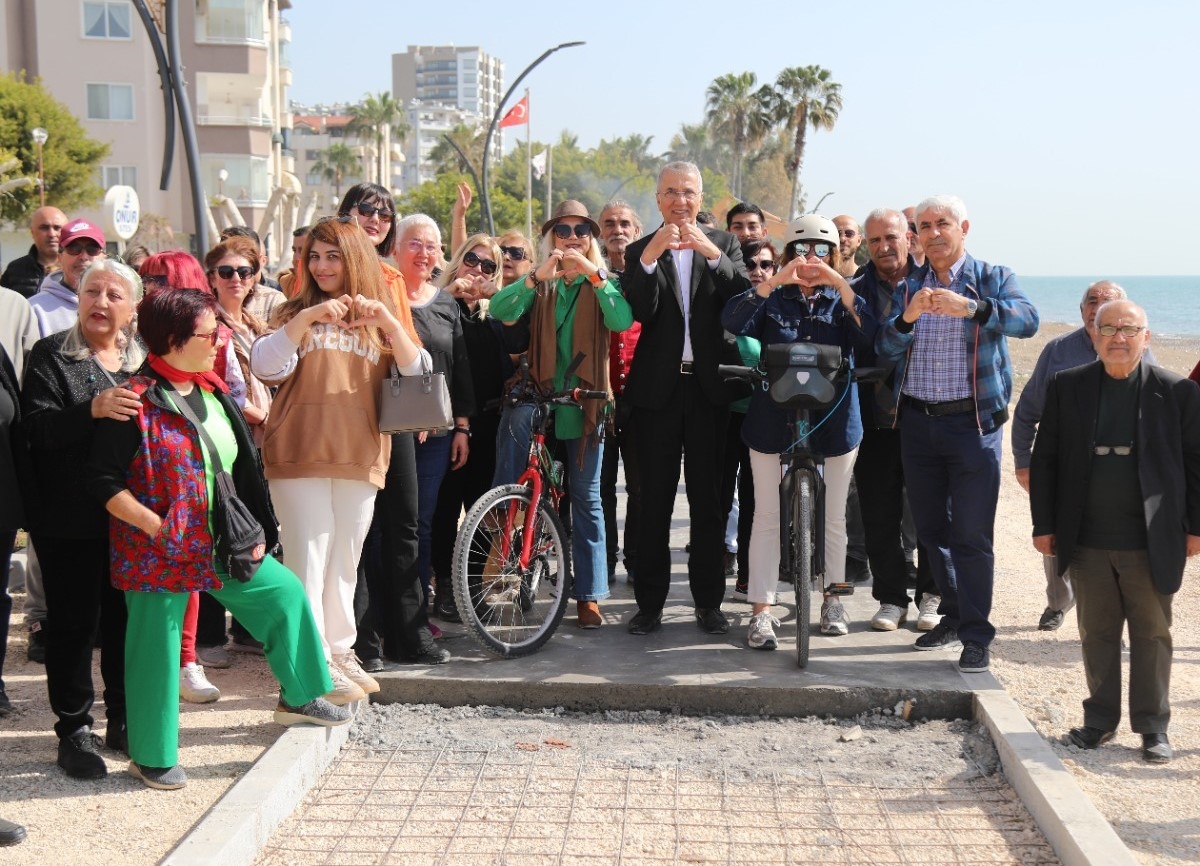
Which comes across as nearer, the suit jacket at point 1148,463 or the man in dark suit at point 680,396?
the suit jacket at point 1148,463

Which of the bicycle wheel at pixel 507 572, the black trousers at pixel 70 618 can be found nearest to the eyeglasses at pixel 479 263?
the bicycle wheel at pixel 507 572

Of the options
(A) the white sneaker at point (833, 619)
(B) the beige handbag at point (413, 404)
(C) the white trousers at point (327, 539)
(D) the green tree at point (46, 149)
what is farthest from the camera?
(D) the green tree at point (46, 149)

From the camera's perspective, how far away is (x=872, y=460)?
7840 millimetres

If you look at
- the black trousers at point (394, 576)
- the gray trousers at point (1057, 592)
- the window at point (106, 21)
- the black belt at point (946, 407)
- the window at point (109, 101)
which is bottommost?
the gray trousers at point (1057, 592)

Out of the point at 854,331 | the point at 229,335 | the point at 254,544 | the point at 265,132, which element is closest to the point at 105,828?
the point at 254,544

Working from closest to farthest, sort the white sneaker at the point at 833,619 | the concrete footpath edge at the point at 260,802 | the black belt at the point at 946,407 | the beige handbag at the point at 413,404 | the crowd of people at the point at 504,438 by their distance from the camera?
the concrete footpath edge at the point at 260,802 < the crowd of people at the point at 504,438 < the beige handbag at the point at 413,404 < the black belt at the point at 946,407 < the white sneaker at the point at 833,619

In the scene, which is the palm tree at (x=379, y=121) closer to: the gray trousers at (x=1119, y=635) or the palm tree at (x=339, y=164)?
the palm tree at (x=339, y=164)

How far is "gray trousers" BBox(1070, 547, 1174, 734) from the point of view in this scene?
5.73 metres

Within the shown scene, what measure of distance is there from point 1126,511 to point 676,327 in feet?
8.31

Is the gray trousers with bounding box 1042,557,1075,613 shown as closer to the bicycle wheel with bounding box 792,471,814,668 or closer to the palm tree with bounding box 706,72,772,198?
the bicycle wheel with bounding box 792,471,814,668

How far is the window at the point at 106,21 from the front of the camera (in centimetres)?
5816

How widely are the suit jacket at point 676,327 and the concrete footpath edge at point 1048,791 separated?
7.35 feet

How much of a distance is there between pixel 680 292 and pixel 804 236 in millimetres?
753

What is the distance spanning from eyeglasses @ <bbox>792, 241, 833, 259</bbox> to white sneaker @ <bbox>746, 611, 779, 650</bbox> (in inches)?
75.4
